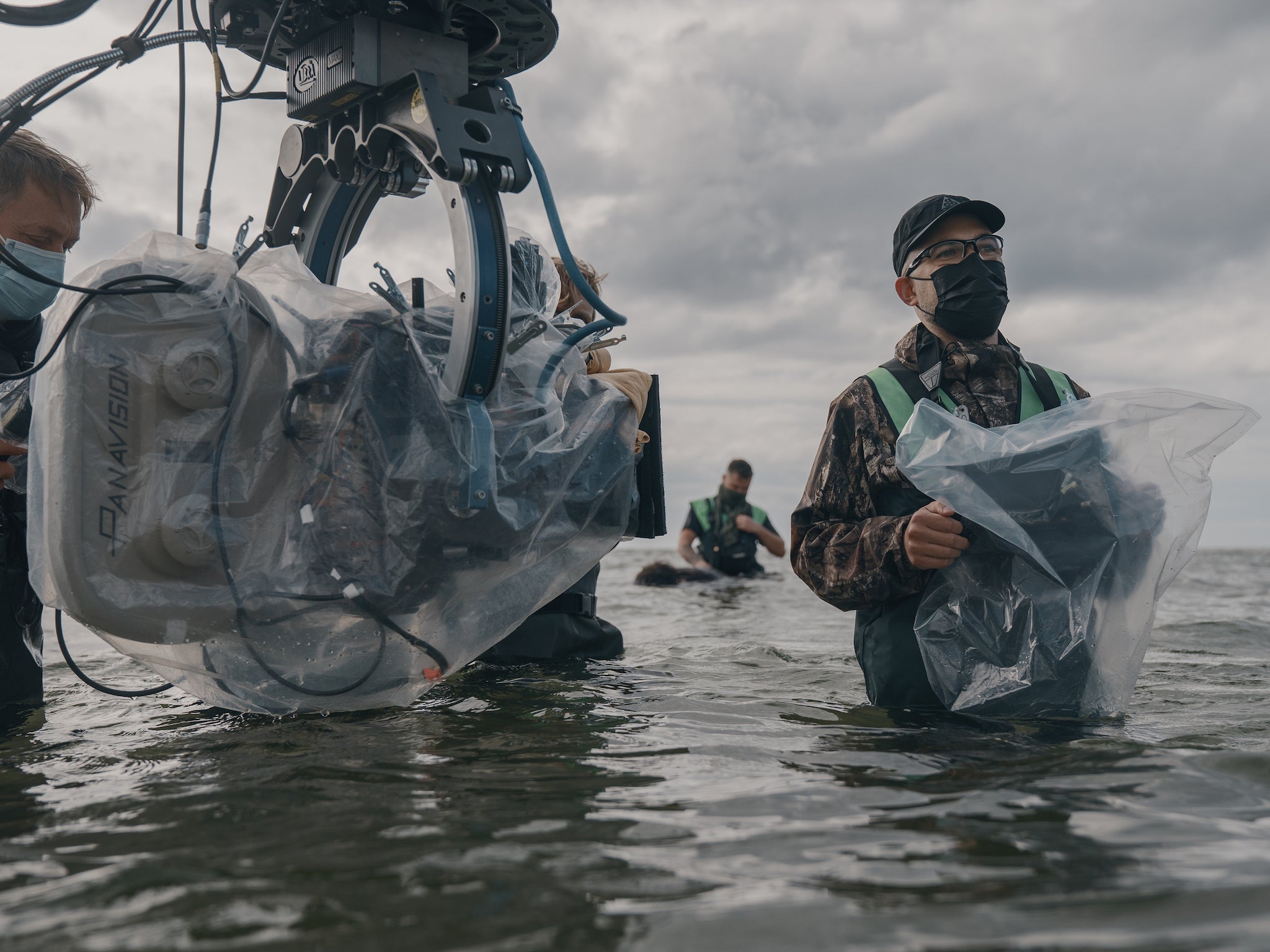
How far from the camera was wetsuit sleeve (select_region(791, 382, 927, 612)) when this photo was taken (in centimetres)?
302

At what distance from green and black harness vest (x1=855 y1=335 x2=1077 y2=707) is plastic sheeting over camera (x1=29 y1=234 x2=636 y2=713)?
103 centimetres

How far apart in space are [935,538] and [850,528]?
1.16 feet

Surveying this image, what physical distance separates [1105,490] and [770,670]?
2.19m

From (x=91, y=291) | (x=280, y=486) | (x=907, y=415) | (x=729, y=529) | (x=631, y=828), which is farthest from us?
(x=729, y=529)

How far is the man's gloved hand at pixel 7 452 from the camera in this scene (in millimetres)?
2703

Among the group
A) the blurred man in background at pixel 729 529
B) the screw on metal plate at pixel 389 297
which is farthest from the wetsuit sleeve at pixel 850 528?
the blurred man in background at pixel 729 529

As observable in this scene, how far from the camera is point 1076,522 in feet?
9.43

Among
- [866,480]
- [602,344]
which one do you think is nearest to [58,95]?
[602,344]

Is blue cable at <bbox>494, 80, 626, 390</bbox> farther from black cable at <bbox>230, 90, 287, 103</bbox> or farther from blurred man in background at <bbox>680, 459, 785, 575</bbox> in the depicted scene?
blurred man in background at <bbox>680, 459, 785, 575</bbox>

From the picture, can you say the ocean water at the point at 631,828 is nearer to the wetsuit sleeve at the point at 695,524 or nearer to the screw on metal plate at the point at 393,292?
the screw on metal plate at the point at 393,292

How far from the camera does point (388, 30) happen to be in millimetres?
2840

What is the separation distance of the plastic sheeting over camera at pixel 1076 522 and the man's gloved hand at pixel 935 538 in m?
0.05

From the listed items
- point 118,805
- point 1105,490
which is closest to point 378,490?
point 118,805

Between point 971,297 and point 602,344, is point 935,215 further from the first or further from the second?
point 602,344
